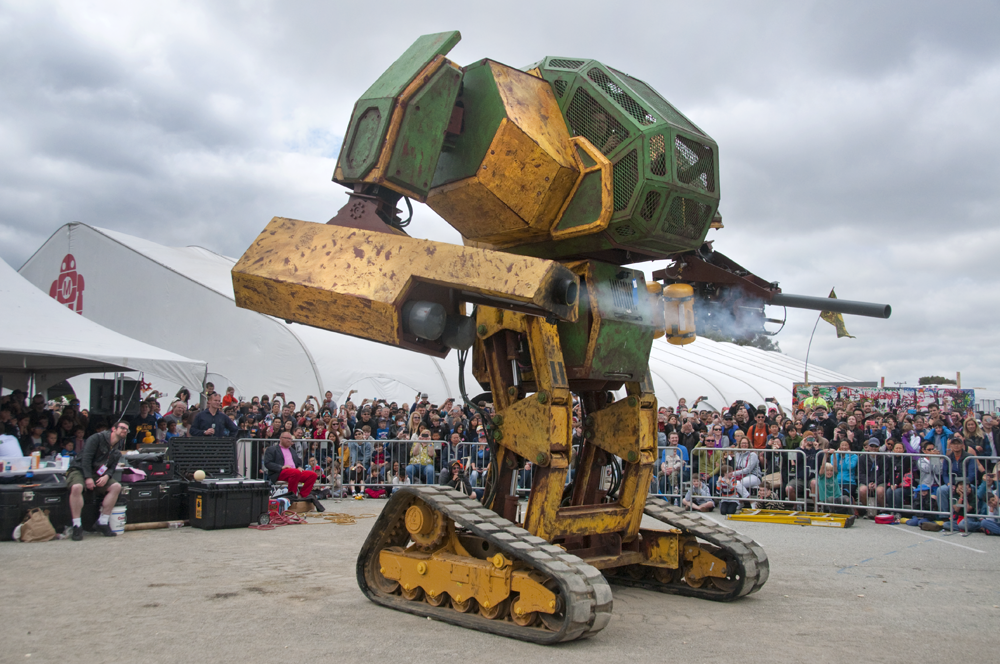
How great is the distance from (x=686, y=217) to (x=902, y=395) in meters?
24.4

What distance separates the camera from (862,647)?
4730 millimetres

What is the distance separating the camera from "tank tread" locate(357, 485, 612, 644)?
4.57m

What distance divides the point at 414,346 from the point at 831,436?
12003 mm

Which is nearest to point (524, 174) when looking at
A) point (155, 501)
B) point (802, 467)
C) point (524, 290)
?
point (524, 290)

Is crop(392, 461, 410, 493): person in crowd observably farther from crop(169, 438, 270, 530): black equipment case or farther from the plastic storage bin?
the plastic storage bin

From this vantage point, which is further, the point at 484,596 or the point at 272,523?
the point at 272,523

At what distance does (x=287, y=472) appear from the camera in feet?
40.6

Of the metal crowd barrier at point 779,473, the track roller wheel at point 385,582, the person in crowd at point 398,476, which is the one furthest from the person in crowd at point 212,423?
the track roller wheel at point 385,582

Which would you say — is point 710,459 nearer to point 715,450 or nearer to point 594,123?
point 715,450

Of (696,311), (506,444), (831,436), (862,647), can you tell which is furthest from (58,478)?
(831,436)

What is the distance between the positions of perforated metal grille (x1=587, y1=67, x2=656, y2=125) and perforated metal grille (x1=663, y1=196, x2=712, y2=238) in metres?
0.57

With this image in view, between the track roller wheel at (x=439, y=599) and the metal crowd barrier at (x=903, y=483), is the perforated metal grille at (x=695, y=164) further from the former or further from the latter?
the metal crowd barrier at (x=903, y=483)

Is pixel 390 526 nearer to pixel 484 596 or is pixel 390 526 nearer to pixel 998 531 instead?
pixel 484 596

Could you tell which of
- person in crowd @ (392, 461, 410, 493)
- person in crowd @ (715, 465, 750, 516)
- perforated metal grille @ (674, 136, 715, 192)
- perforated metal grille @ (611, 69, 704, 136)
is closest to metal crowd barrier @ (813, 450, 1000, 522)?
person in crowd @ (715, 465, 750, 516)
